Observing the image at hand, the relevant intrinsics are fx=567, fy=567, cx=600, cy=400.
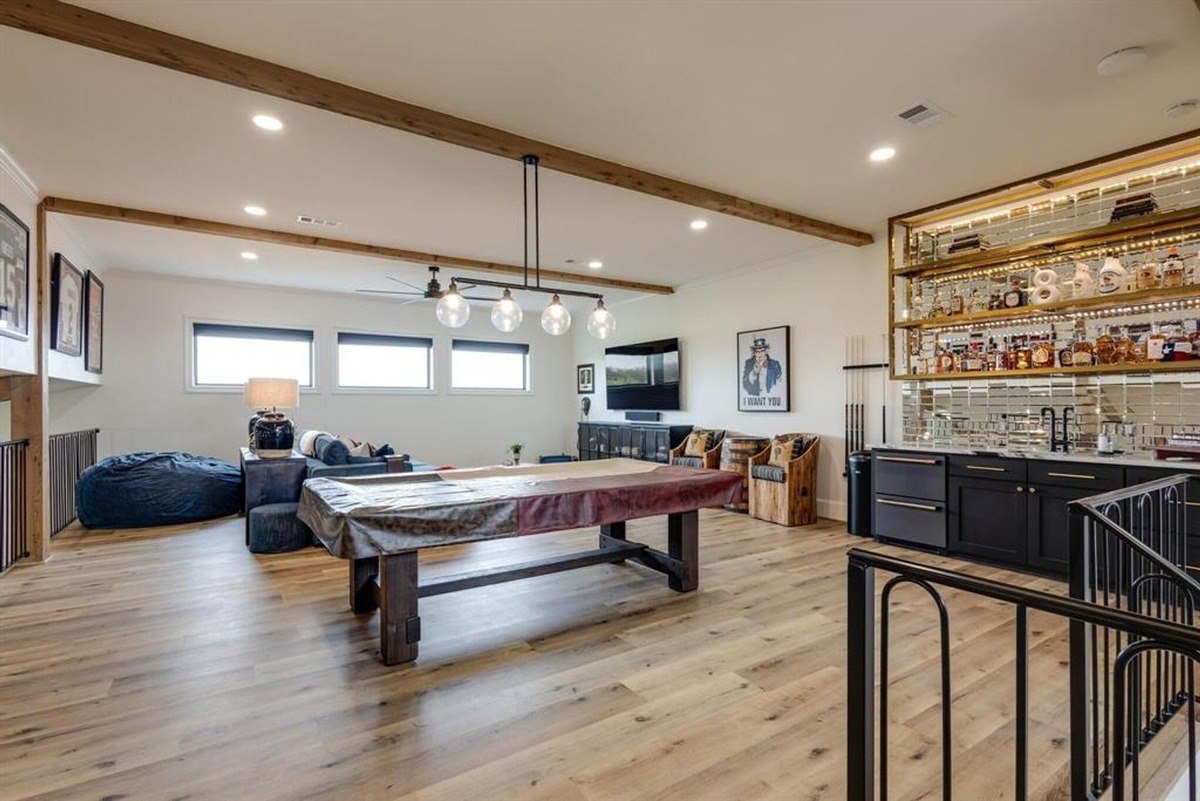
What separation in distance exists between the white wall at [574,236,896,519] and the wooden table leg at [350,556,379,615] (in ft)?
14.7

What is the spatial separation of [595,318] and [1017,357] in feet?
10.9

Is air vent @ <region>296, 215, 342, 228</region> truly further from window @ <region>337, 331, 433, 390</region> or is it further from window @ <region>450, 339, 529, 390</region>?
window @ <region>450, 339, 529, 390</region>

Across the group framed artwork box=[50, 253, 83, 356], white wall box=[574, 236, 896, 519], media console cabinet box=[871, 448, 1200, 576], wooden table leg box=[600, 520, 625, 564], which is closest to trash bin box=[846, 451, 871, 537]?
media console cabinet box=[871, 448, 1200, 576]

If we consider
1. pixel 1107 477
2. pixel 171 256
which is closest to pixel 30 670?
pixel 171 256

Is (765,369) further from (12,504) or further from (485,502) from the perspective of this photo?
(12,504)

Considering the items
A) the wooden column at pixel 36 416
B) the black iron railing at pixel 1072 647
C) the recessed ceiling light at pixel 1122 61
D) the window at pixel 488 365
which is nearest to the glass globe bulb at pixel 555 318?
the black iron railing at pixel 1072 647

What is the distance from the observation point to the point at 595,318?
3.98 m

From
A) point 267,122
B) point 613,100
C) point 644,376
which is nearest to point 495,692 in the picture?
point 613,100

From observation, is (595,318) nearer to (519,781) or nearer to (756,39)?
(756,39)

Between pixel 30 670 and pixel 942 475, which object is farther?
pixel 942 475

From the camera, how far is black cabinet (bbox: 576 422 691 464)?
24.4ft

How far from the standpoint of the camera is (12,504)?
419cm

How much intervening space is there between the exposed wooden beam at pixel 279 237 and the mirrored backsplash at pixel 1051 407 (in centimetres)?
407

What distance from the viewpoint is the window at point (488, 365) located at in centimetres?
912
